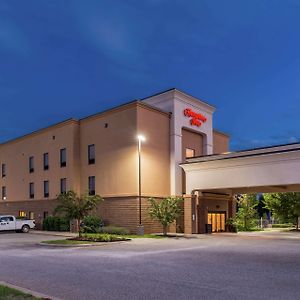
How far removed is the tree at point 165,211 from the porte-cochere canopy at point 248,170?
3535 millimetres

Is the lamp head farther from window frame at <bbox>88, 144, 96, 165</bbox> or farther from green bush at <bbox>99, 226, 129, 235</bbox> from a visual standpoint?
green bush at <bbox>99, 226, 129, 235</bbox>

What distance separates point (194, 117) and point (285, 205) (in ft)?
53.7

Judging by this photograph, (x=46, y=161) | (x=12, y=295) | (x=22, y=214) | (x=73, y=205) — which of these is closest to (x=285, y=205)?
(x=46, y=161)

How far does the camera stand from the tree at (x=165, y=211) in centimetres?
3419

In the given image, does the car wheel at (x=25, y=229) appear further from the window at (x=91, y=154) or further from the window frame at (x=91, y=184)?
the window at (x=91, y=154)

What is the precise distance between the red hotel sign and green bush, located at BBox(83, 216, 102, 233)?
1346 cm

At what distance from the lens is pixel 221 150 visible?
5062 centimetres

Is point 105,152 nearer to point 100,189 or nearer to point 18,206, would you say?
point 100,189

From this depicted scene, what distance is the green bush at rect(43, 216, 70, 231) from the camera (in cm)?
4288

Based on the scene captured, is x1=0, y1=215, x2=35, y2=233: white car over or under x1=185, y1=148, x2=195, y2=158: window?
under

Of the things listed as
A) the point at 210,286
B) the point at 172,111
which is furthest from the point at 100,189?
the point at 210,286

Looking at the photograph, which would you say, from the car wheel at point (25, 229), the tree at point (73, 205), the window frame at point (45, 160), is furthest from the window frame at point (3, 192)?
the tree at point (73, 205)

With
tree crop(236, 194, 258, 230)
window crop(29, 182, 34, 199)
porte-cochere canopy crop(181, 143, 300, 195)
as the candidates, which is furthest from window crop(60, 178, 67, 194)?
tree crop(236, 194, 258, 230)

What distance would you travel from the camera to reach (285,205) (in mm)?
49750
